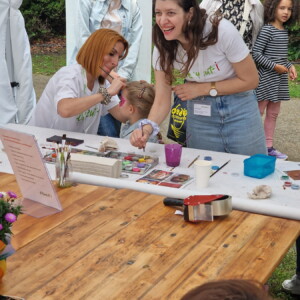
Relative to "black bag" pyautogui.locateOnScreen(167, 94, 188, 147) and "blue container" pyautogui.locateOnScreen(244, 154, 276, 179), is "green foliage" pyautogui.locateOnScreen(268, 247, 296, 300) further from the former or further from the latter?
"black bag" pyautogui.locateOnScreen(167, 94, 188, 147)

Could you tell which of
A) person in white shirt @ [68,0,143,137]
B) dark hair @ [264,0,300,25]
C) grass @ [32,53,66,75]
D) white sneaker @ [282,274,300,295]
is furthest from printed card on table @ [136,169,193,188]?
grass @ [32,53,66,75]

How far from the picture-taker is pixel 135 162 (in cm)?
296

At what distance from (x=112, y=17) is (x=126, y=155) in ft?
6.12

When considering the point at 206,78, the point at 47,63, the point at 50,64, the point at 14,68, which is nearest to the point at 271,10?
the point at 206,78

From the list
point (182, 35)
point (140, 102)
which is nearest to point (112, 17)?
point (140, 102)

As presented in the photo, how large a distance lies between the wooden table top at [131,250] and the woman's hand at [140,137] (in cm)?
64

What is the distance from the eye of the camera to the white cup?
2574 mm

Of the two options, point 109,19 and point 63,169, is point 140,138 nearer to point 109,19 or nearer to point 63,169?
point 63,169

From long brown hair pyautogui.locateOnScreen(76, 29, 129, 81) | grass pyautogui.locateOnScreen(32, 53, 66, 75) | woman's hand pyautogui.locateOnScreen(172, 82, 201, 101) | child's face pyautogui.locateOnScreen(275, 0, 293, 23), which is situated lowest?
grass pyautogui.locateOnScreen(32, 53, 66, 75)

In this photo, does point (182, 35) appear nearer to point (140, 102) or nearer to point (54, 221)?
point (140, 102)

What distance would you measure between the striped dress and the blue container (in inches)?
94.8

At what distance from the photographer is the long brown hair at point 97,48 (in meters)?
3.48

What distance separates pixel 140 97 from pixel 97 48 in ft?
1.67

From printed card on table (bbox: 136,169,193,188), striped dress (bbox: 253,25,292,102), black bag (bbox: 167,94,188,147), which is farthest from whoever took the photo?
striped dress (bbox: 253,25,292,102)
